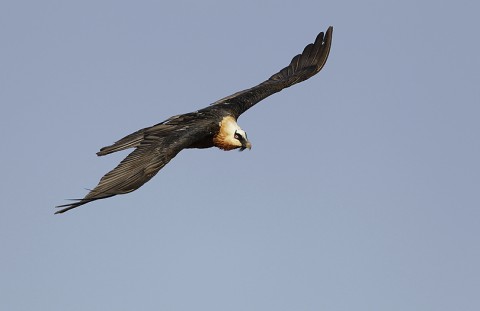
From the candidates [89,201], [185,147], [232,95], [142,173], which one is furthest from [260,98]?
[89,201]

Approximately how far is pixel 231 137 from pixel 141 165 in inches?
147

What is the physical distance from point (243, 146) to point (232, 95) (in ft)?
9.82

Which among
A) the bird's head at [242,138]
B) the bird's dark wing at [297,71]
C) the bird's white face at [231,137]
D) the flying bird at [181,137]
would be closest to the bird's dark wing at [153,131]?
the flying bird at [181,137]

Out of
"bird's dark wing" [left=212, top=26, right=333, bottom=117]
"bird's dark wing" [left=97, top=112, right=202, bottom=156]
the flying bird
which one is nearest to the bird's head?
the flying bird

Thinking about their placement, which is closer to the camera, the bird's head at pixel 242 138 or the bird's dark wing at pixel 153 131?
the bird's dark wing at pixel 153 131

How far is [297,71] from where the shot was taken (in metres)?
28.9

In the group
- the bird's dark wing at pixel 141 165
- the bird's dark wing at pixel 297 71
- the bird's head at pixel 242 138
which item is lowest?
the bird's dark wing at pixel 141 165

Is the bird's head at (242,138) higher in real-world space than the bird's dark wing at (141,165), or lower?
higher

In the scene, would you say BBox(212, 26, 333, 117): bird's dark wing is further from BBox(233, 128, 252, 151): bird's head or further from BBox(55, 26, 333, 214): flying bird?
BBox(233, 128, 252, 151): bird's head

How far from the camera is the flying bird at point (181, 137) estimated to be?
19266 millimetres

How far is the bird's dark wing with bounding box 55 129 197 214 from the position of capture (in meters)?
18.5

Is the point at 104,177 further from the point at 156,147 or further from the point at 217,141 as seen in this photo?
the point at 217,141

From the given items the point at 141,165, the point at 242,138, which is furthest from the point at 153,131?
the point at 242,138

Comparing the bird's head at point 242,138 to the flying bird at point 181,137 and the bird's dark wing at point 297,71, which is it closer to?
the flying bird at point 181,137
